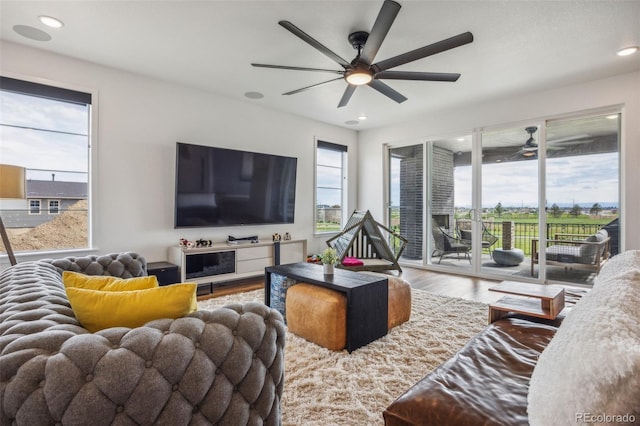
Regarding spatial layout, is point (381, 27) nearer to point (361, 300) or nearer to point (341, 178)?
point (361, 300)

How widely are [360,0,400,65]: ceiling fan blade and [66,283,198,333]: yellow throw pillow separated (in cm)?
192

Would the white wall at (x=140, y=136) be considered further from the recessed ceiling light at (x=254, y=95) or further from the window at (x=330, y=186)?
the window at (x=330, y=186)

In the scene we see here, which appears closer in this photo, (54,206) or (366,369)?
(366,369)

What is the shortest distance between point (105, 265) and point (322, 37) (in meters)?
2.69

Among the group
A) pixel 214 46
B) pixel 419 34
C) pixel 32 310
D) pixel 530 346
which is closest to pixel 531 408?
pixel 530 346

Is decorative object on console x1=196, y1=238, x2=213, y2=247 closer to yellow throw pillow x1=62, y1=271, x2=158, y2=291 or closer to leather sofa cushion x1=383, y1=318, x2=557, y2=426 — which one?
yellow throw pillow x1=62, y1=271, x2=158, y2=291

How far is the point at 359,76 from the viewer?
108 inches

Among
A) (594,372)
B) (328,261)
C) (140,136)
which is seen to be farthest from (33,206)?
(594,372)

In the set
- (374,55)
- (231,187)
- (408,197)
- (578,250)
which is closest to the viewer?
(374,55)

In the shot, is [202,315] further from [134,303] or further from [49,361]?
[49,361]

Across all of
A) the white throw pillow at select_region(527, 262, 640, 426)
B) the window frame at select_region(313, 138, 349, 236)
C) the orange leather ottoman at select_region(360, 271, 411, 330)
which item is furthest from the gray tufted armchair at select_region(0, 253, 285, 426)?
the window frame at select_region(313, 138, 349, 236)

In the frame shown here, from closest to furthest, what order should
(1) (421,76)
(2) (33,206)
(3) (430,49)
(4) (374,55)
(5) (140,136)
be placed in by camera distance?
(3) (430,49) → (4) (374,55) → (1) (421,76) → (2) (33,206) → (5) (140,136)

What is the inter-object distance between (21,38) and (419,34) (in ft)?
12.4

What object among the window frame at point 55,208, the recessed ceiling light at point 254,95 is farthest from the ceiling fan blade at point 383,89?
the window frame at point 55,208
